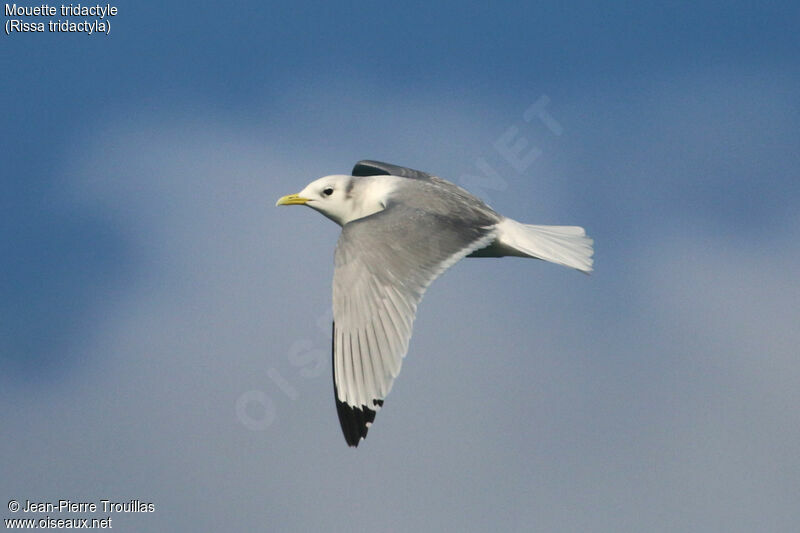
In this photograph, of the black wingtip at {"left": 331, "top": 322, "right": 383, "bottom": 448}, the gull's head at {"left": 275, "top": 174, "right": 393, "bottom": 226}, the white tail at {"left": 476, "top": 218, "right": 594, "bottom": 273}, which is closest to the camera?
the black wingtip at {"left": 331, "top": 322, "right": 383, "bottom": 448}

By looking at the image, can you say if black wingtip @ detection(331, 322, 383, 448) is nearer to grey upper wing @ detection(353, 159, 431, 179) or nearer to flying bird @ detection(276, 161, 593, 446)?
flying bird @ detection(276, 161, 593, 446)

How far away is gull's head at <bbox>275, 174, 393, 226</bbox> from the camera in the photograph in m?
6.87

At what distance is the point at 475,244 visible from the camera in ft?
19.7

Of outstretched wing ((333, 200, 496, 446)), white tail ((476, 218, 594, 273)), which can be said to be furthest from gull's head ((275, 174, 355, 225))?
white tail ((476, 218, 594, 273))

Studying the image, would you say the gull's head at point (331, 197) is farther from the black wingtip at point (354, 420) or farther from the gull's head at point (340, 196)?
the black wingtip at point (354, 420)

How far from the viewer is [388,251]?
18.5ft

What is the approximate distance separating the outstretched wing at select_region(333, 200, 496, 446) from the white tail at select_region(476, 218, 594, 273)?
42cm

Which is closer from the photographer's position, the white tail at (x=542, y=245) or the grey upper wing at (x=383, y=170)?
the white tail at (x=542, y=245)

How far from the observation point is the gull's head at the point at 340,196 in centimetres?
687

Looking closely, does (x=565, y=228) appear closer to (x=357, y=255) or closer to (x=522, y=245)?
(x=522, y=245)

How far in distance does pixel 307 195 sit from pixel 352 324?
6.64 ft

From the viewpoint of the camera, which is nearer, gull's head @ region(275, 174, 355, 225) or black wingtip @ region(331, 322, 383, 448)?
black wingtip @ region(331, 322, 383, 448)

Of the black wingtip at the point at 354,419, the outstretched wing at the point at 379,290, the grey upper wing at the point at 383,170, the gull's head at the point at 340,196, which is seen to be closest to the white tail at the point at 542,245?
the outstretched wing at the point at 379,290

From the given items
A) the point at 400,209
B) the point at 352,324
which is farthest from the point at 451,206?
the point at 352,324
